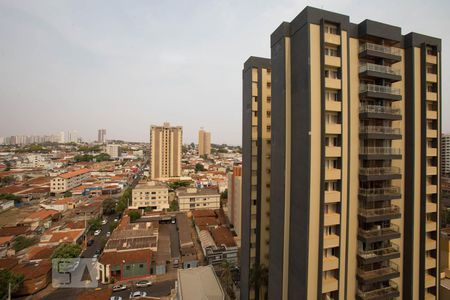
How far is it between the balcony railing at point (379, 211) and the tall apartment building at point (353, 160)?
49mm

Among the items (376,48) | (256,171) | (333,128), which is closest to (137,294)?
(256,171)

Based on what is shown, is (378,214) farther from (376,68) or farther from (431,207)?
(376,68)

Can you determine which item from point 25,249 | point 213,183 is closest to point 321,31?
point 25,249

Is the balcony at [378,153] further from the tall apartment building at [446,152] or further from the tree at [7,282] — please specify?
the tall apartment building at [446,152]

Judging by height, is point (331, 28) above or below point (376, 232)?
above

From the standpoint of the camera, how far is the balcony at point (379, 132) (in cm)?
934

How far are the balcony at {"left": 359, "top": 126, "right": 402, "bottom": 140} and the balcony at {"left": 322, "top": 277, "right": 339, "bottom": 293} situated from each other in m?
5.82

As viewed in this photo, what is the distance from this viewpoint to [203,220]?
1451 inches

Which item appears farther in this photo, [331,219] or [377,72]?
[377,72]

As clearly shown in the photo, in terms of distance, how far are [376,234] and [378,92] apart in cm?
578

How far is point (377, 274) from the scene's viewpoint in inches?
380

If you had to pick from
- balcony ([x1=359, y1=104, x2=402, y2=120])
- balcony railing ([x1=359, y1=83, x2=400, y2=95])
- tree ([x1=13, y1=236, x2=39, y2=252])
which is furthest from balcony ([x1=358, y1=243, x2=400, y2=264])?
tree ([x1=13, y1=236, x2=39, y2=252])

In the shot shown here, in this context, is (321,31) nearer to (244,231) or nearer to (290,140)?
(290,140)

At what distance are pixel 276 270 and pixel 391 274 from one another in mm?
4687
